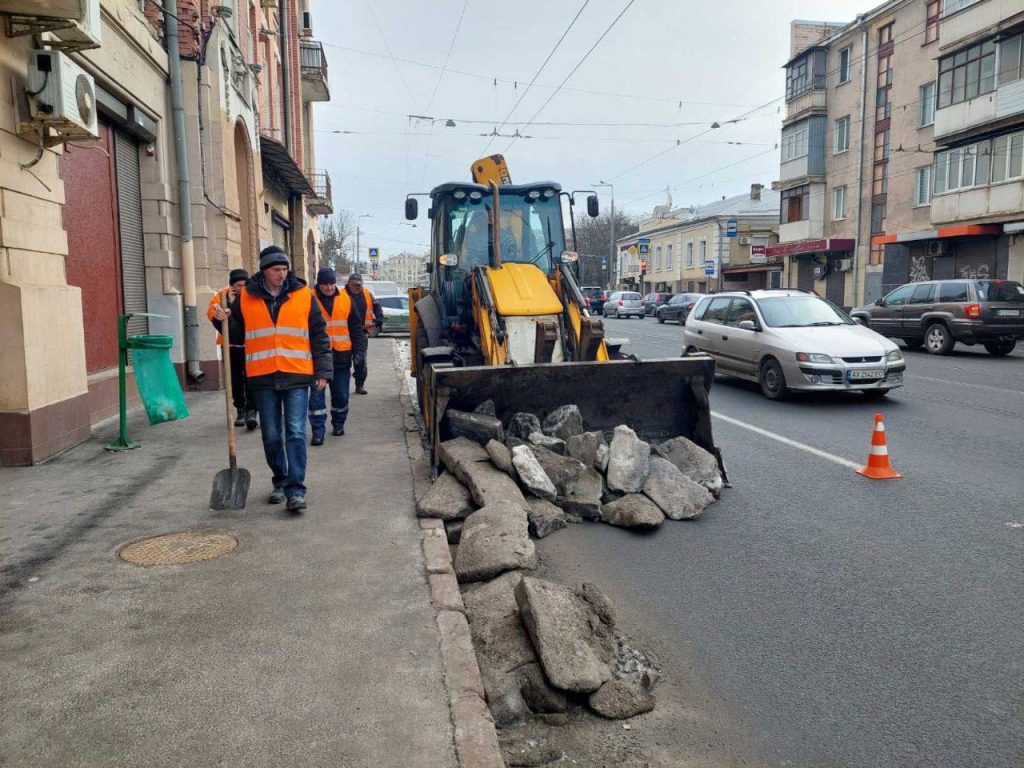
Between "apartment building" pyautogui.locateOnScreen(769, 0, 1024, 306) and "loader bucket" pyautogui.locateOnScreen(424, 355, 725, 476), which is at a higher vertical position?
"apartment building" pyautogui.locateOnScreen(769, 0, 1024, 306)

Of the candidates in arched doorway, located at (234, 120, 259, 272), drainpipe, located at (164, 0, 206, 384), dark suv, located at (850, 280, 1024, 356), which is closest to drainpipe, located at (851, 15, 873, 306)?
dark suv, located at (850, 280, 1024, 356)

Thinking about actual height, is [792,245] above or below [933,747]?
above

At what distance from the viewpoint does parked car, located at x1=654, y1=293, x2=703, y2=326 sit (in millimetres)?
37406

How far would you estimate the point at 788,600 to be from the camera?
4.50 m

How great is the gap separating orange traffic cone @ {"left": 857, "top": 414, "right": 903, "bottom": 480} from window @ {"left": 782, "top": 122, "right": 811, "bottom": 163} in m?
36.8

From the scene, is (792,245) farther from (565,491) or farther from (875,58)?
(565,491)

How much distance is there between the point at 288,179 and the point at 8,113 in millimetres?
16973

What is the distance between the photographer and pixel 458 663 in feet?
11.5

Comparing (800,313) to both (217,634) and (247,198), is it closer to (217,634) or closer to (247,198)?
(217,634)

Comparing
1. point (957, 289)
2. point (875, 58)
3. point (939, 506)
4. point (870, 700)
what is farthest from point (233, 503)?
point (875, 58)

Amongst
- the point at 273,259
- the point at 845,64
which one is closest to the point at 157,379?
the point at 273,259

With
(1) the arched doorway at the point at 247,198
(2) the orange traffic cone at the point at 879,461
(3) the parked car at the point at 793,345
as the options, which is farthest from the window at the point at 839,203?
(2) the orange traffic cone at the point at 879,461

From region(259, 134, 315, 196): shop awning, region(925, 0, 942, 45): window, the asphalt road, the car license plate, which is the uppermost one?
region(925, 0, 942, 45): window

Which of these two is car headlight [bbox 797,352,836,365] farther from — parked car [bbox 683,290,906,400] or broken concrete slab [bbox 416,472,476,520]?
broken concrete slab [bbox 416,472,476,520]
